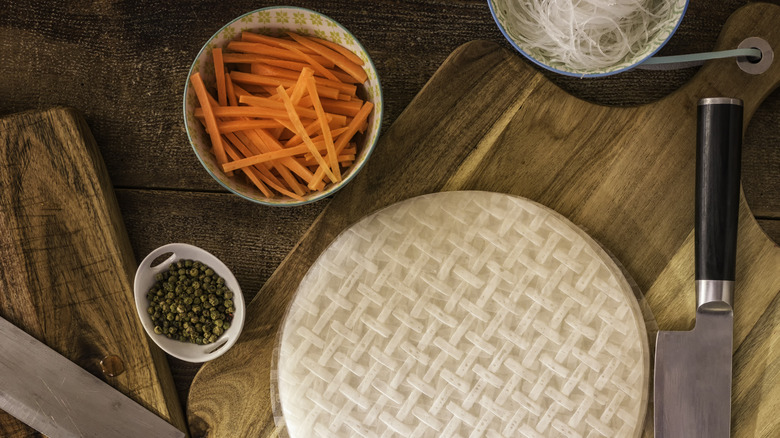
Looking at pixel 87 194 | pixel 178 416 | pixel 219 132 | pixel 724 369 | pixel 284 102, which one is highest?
pixel 724 369

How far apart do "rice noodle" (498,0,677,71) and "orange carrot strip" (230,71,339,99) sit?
317mm

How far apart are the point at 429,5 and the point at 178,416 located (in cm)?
92

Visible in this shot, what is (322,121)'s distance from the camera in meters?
0.98

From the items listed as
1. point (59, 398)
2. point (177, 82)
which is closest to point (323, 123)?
point (177, 82)

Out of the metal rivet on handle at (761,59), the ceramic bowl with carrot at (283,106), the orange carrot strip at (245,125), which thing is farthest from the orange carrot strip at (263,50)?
the metal rivet on handle at (761,59)

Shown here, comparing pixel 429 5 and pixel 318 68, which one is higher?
pixel 429 5

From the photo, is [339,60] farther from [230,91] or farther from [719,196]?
[719,196]

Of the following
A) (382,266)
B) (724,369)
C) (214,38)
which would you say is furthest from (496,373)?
(214,38)

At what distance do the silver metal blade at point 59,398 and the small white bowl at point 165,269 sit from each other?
134 mm

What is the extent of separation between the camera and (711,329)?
1017 mm

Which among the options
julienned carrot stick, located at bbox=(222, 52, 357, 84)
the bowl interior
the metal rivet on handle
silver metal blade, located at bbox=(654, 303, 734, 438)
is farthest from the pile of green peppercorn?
the metal rivet on handle

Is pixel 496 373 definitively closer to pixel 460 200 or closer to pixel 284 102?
pixel 460 200

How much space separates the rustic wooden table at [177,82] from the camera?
114 centimetres

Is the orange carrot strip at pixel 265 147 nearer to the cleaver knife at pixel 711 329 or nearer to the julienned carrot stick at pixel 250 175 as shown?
the julienned carrot stick at pixel 250 175
